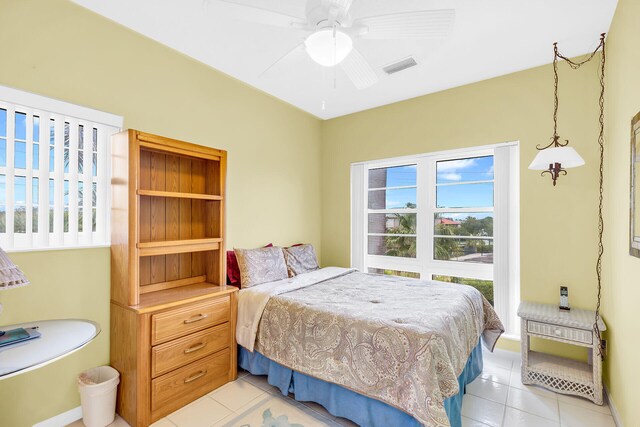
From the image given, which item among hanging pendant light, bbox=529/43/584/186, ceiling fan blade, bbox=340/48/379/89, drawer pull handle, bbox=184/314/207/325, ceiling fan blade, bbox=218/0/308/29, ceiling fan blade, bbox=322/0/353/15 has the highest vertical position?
ceiling fan blade, bbox=322/0/353/15

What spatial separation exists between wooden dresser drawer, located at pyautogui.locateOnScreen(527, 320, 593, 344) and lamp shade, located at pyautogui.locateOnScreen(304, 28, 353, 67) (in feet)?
8.22

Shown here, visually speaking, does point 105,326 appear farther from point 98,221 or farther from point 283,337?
point 283,337

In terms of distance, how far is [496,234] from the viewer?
299 centimetres

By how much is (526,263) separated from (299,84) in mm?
2866

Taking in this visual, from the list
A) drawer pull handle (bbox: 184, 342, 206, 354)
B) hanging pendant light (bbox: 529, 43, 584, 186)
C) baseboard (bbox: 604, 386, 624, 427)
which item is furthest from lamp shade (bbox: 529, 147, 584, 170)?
drawer pull handle (bbox: 184, 342, 206, 354)

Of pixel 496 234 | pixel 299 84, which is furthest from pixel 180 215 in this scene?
pixel 496 234

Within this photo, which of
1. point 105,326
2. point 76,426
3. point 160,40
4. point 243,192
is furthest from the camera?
point 243,192

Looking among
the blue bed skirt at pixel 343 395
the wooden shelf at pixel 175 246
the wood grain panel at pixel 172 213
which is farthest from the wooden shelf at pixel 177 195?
the blue bed skirt at pixel 343 395

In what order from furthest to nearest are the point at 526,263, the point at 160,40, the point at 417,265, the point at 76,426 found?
the point at 417,265, the point at 526,263, the point at 160,40, the point at 76,426

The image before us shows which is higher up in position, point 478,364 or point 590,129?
point 590,129

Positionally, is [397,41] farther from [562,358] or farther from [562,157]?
[562,358]

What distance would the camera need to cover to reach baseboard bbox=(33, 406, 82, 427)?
73.5 inches

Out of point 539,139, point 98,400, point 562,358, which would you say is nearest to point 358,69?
point 539,139

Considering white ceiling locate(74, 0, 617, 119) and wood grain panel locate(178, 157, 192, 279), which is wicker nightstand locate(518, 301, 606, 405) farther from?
wood grain panel locate(178, 157, 192, 279)
